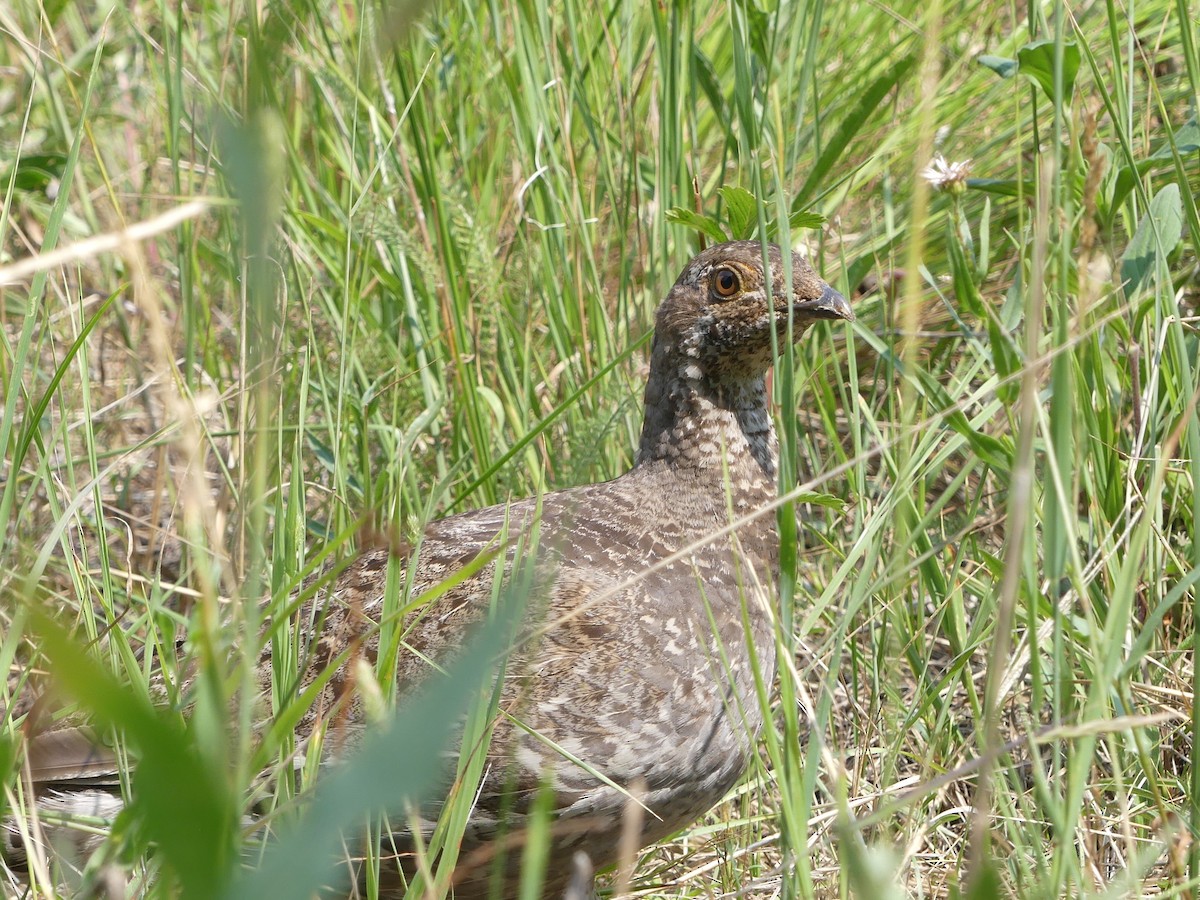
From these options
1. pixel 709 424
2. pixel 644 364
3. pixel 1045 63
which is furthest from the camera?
pixel 644 364

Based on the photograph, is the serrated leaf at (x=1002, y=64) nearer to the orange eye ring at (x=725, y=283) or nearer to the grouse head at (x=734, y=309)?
the grouse head at (x=734, y=309)

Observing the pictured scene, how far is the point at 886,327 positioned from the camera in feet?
12.9

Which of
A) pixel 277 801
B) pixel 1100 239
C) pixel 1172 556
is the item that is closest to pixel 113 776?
pixel 277 801

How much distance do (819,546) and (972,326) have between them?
0.97 m

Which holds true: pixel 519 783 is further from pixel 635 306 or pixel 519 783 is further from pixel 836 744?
pixel 635 306

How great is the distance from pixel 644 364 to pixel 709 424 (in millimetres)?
894

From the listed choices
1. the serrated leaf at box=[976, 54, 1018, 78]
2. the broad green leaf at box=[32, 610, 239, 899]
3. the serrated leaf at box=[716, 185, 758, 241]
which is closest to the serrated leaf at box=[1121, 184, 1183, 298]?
the serrated leaf at box=[976, 54, 1018, 78]

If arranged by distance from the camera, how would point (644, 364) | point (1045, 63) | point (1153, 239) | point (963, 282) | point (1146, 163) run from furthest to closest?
point (644, 364) < point (963, 282) < point (1146, 163) < point (1153, 239) < point (1045, 63)

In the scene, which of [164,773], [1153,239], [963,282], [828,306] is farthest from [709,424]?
[164,773]

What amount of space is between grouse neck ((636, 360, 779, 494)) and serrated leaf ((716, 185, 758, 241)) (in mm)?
337

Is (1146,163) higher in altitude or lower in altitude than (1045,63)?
lower

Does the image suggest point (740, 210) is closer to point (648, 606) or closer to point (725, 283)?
point (725, 283)

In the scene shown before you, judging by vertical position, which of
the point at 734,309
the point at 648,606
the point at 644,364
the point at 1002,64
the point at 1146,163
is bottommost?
the point at 648,606

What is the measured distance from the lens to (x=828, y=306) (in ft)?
Result: 9.39
